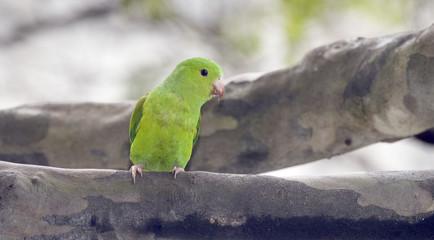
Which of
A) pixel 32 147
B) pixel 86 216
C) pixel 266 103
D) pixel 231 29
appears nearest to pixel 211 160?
pixel 266 103

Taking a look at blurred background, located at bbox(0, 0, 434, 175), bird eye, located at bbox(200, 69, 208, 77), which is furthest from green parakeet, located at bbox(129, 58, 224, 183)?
blurred background, located at bbox(0, 0, 434, 175)

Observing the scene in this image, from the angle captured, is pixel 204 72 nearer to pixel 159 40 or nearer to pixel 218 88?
pixel 218 88

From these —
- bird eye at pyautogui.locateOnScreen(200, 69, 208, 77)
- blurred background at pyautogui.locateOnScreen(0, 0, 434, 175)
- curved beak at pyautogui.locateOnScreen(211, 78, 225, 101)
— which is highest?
bird eye at pyautogui.locateOnScreen(200, 69, 208, 77)

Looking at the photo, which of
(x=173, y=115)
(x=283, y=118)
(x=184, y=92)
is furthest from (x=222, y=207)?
(x=283, y=118)

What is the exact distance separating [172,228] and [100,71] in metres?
6.39

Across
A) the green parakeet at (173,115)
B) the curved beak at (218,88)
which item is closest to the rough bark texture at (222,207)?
the green parakeet at (173,115)

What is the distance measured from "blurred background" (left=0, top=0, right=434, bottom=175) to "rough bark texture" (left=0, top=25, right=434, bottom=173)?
10.0 feet

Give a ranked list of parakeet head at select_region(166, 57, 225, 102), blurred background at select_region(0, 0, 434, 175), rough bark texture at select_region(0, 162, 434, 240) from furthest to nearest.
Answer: blurred background at select_region(0, 0, 434, 175)
parakeet head at select_region(166, 57, 225, 102)
rough bark texture at select_region(0, 162, 434, 240)

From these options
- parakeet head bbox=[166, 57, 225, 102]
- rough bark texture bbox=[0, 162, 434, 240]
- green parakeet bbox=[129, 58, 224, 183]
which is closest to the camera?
rough bark texture bbox=[0, 162, 434, 240]

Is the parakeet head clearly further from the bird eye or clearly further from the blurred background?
the blurred background

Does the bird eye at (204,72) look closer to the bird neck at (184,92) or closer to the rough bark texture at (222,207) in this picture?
the bird neck at (184,92)

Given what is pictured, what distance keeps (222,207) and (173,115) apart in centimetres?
94

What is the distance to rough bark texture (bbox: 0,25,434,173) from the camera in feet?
10.3

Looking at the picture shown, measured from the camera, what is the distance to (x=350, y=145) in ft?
11.8
